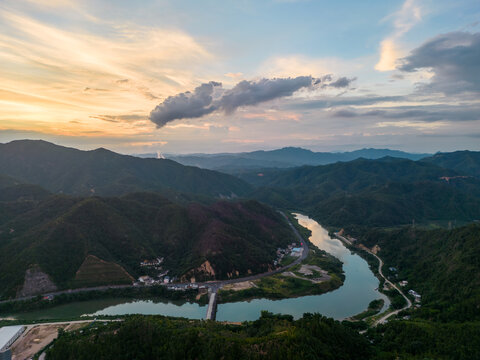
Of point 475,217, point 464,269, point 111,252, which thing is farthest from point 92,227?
point 475,217

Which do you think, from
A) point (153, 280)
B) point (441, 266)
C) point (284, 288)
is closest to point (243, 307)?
point (284, 288)

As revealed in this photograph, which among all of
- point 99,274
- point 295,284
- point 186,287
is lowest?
point 186,287

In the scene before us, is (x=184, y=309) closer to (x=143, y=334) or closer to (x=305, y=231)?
(x=143, y=334)

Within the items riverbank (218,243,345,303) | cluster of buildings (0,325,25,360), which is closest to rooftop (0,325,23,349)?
cluster of buildings (0,325,25,360)

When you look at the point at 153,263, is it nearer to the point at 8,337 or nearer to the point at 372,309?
the point at 8,337

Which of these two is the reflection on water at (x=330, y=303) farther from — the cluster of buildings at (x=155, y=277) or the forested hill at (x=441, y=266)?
the cluster of buildings at (x=155, y=277)

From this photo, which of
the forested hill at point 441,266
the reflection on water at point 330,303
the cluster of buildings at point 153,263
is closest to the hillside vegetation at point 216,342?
the reflection on water at point 330,303
